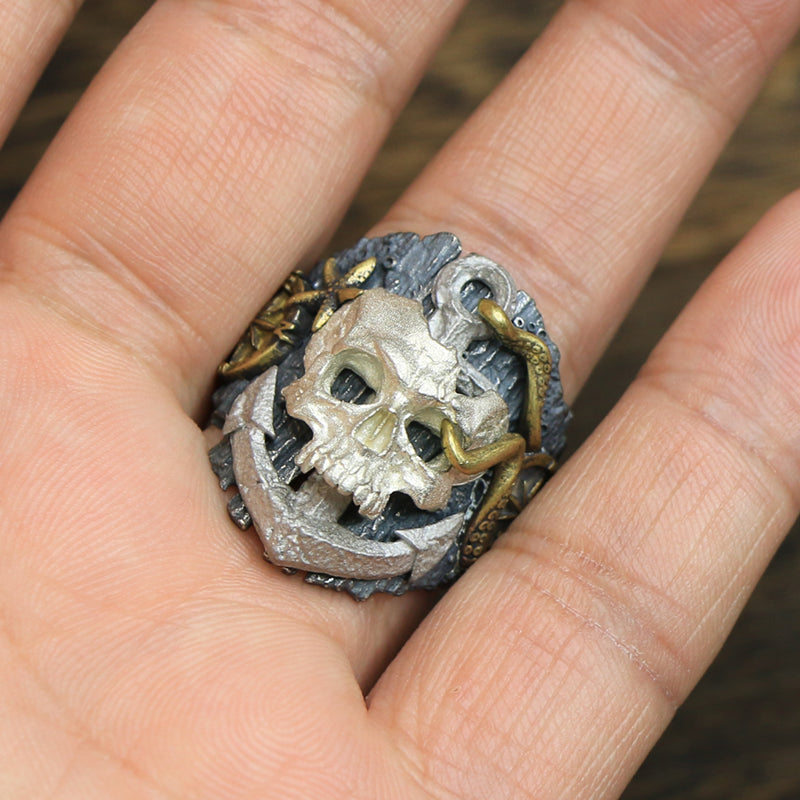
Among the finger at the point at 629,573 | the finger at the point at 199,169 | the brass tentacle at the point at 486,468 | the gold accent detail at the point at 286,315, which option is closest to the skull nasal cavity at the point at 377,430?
the brass tentacle at the point at 486,468

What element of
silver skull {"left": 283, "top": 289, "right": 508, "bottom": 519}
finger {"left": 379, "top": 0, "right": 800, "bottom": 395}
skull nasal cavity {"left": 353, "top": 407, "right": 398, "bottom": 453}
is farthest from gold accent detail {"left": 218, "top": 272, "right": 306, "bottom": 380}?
finger {"left": 379, "top": 0, "right": 800, "bottom": 395}

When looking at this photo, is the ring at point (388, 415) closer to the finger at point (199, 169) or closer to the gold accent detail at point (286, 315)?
the gold accent detail at point (286, 315)

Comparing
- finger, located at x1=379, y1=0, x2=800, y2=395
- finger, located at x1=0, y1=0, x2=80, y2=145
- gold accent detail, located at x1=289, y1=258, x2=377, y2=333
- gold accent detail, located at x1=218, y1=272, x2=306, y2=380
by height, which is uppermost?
finger, located at x1=379, y1=0, x2=800, y2=395

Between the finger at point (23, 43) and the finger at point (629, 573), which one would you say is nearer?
the finger at point (629, 573)

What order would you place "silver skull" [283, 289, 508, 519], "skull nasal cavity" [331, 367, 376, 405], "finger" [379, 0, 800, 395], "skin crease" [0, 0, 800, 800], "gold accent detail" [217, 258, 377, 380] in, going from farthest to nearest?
"finger" [379, 0, 800, 395]
"gold accent detail" [217, 258, 377, 380]
"skull nasal cavity" [331, 367, 376, 405]
"silver skull" [283, 289, 508, 519]
"skin crease" [0, 0, 800, 800]

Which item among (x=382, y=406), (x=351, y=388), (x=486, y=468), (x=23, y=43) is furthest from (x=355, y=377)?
(x=23, y=43)

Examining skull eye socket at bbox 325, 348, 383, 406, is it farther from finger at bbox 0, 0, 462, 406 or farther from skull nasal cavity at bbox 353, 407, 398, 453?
finger at bbox 0, 0, 462, 406

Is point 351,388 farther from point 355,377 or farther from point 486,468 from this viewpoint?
point 486,468
